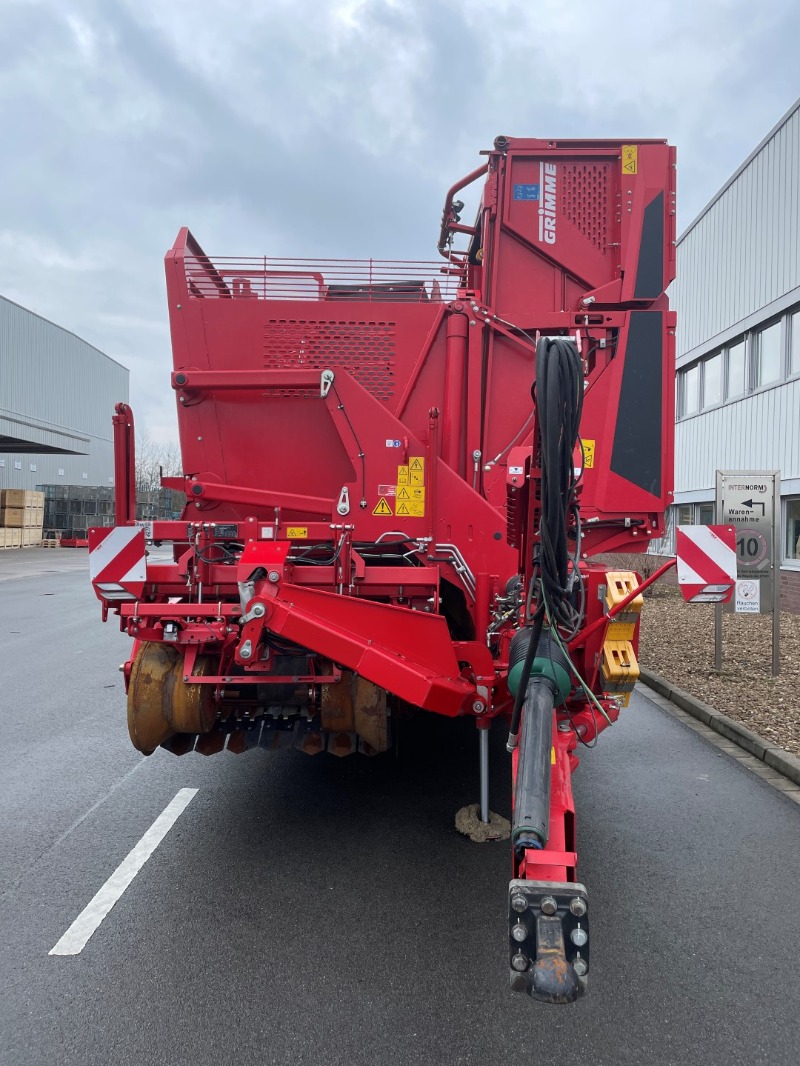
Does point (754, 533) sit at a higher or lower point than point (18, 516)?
lower

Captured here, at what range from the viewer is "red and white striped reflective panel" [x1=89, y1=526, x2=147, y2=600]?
3.42 m

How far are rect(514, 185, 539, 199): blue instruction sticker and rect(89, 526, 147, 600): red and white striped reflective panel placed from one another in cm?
306

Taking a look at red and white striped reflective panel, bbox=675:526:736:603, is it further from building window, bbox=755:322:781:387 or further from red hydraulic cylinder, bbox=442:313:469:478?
building window, bbox=755:322:781:387

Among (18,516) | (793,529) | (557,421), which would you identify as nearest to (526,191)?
(557,421)

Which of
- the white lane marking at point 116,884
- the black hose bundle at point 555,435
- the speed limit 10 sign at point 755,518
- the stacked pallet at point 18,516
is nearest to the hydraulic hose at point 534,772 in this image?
the black hose bundle at point 555,435

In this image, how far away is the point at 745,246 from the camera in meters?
13.4

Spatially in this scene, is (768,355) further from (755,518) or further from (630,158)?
(630,158)

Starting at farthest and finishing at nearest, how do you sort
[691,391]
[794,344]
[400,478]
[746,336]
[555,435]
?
[691,391] → [746,336] → [794,344] → [400,478] → [555,435]

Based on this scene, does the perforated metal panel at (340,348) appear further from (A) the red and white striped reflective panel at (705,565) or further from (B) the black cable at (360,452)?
(A) the red and white striped reflective panel at (705,565)

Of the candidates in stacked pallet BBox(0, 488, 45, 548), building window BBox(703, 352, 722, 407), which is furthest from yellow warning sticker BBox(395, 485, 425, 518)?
stacked pallet BBox(0, 488, 45, 548)

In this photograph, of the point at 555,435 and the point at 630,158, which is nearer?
the point at 555,435

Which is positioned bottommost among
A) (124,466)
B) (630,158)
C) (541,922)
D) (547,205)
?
(541,922)

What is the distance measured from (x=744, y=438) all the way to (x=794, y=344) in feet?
6.89

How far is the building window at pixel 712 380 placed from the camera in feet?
48.6
